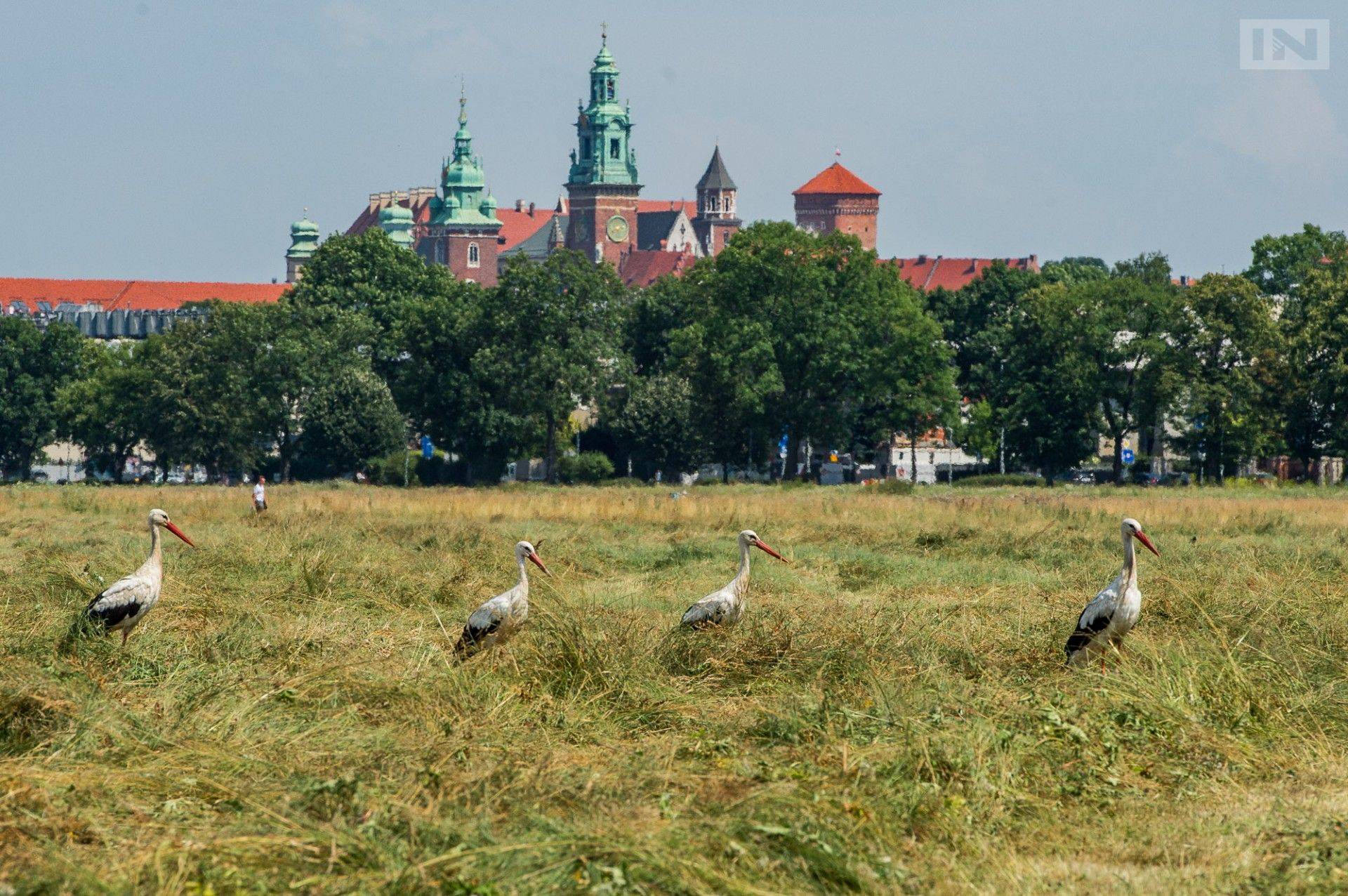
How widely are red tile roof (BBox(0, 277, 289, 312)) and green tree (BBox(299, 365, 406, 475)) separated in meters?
115

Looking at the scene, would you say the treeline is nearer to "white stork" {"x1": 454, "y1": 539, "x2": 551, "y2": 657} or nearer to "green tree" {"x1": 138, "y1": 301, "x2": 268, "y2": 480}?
"green tree" {"x1": 138, "y1": 301, "x2": 268, "y2": 480}

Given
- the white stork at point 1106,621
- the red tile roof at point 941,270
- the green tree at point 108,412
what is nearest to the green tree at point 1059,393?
the green tree at point 108,412

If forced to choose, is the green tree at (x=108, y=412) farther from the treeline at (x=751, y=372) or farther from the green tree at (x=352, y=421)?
the green tree at (x=352, y=421)

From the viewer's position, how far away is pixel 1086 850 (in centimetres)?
831

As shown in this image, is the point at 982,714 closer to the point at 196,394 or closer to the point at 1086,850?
the point at 1086,850

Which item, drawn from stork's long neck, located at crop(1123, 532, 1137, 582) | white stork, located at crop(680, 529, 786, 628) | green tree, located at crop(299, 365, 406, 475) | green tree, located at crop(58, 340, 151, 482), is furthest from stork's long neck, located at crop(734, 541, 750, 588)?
green tree, located at crop(58, 340, 151, 482)

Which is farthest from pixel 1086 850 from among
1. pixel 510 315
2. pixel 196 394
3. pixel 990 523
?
pixel 196 394

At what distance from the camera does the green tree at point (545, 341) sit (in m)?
69.1

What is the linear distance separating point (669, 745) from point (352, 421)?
6519cm

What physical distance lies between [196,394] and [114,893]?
70.1 m

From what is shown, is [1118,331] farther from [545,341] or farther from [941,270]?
[941,270]

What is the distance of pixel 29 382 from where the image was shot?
297ft

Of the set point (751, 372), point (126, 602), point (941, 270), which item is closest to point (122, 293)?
point (941, 270)

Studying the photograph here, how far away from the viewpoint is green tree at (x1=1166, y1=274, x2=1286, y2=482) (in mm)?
61844
